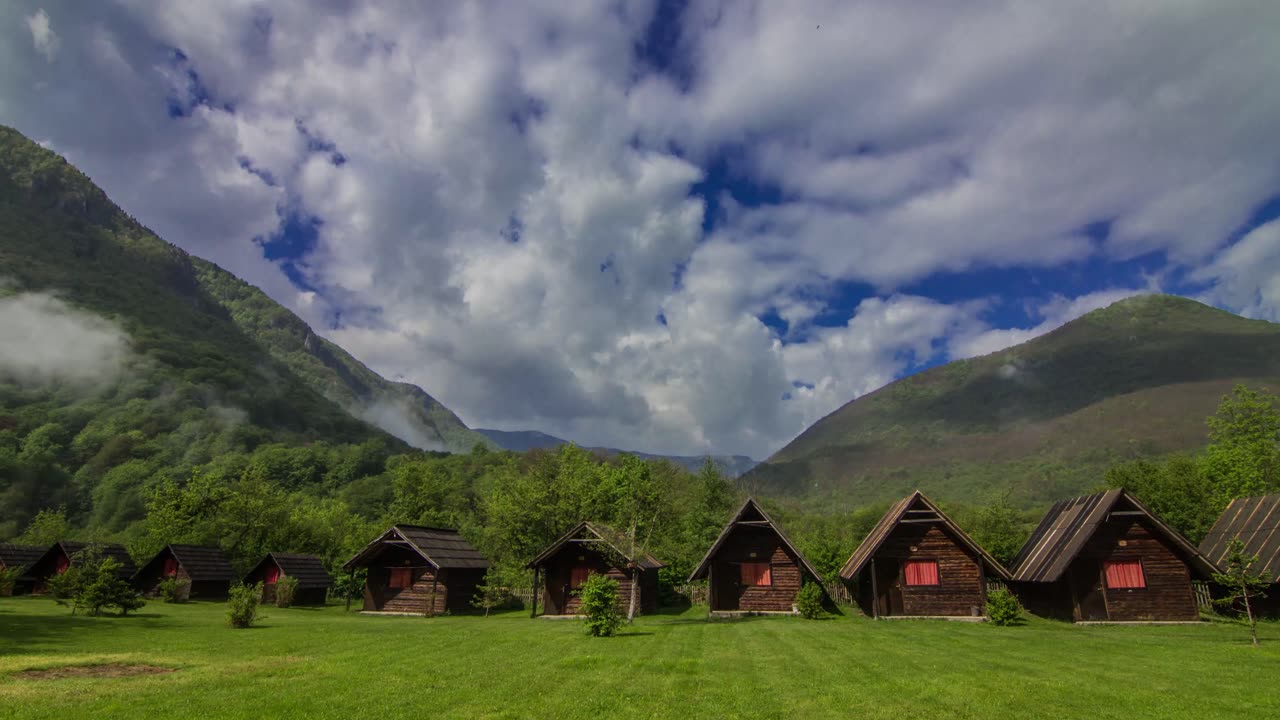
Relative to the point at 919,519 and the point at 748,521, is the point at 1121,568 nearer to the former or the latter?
the point at 919,519

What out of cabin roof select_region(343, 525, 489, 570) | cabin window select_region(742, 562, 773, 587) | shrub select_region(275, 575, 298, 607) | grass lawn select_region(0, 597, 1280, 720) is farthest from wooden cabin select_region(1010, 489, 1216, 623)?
shrub select_region(275, 575, 298, 607)

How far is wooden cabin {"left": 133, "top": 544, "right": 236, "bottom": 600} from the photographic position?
44188 mm

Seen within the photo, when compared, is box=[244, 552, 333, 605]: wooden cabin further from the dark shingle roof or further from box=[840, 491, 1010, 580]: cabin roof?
box=[840, 491, 1010, 580]: cabin roof

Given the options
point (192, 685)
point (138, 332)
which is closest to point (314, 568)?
point (192, 685)

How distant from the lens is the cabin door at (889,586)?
31844 millimetres

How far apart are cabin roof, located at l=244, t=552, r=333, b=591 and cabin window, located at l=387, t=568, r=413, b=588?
10.7m

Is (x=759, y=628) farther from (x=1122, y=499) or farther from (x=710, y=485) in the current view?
(x=710, y=485)

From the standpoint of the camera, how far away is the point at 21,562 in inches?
1852

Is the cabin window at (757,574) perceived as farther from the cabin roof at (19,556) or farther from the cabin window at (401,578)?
the cabin roof at (19,556)

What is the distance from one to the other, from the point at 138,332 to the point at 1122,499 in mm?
226752

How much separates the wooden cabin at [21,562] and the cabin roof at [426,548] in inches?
1043

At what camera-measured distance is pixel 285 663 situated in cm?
1614

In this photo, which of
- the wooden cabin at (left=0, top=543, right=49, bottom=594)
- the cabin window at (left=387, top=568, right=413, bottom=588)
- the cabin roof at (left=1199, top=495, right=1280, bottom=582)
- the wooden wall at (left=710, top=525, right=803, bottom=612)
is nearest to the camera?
the cabin roof at (left=1199, top=495, right=1280, bottom=582)

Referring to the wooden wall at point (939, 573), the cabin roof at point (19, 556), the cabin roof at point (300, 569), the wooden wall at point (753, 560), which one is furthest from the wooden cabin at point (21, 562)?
the wooden wall at point (939, 573)
